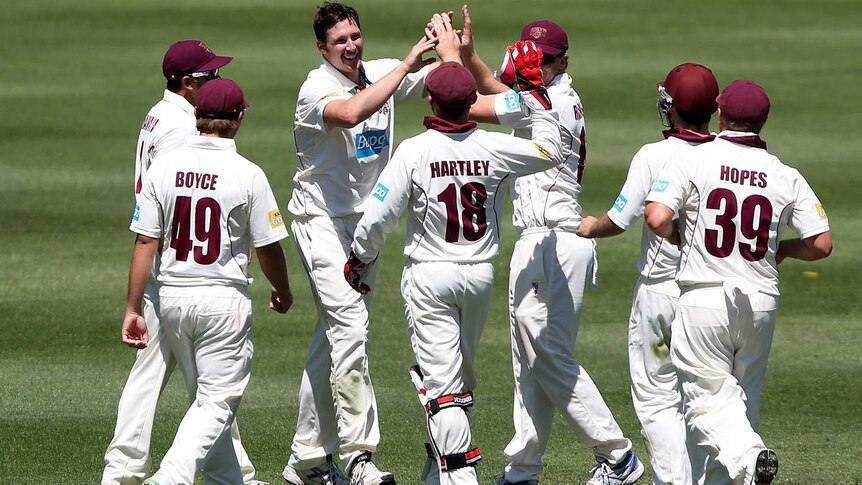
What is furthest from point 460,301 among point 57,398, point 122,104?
point 122,104

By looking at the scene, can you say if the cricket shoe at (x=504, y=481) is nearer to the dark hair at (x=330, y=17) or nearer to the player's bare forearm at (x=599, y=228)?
the player's bare forearm at (x=599, y=228)

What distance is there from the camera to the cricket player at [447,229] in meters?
6.13

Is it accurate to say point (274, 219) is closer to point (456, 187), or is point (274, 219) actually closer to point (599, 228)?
point (456, 187)

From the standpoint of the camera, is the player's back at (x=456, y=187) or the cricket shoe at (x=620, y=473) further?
the cricket shoe at (x=620, y=473)

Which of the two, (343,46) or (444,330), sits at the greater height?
(343,46)

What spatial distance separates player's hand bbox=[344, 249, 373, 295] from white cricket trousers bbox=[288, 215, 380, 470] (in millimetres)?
344

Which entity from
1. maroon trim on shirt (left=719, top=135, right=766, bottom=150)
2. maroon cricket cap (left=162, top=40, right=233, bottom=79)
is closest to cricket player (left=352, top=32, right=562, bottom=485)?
maroon trim on shirt (left=719, top=135, right=766, bottom=150)

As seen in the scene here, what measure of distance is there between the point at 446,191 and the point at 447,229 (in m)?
0.19

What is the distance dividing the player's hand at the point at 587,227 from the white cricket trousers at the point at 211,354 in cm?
173

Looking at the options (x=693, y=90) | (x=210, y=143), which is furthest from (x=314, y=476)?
(x=693, y=90)

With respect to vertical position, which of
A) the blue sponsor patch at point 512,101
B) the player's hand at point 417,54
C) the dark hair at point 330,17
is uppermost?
the dark hair at point 330,17

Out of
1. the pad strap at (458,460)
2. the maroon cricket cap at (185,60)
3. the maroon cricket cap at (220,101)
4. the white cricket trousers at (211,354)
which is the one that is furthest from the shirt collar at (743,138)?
the maroon cricket cap at (185,60)

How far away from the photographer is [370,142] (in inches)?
276

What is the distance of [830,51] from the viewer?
20.8 meters
